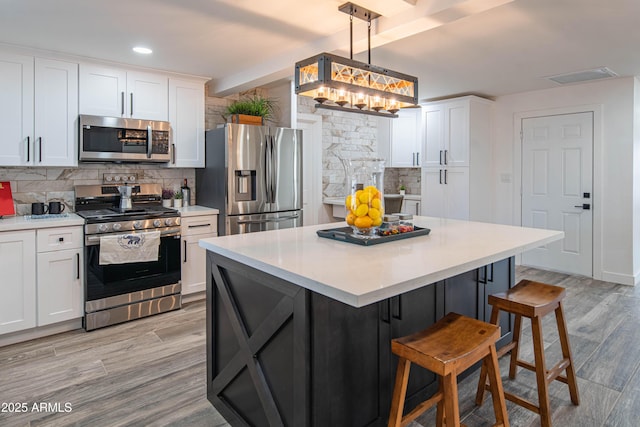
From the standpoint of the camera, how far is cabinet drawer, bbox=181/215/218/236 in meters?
3.95

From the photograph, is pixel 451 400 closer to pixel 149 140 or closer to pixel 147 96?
pixel 149 140

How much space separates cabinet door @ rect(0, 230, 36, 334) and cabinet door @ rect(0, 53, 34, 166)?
2.39 ft

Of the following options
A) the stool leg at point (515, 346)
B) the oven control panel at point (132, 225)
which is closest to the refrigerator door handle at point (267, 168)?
the oven control panel at point (132, 225)

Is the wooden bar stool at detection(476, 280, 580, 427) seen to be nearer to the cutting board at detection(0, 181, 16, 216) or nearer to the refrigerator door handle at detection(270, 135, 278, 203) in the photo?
the refrigerator door handle at detection(270, 135, 278, 203)

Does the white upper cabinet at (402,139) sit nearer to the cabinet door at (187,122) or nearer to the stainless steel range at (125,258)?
the cabinet door at (187,122)

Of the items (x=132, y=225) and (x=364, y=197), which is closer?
(x=364, y=197)

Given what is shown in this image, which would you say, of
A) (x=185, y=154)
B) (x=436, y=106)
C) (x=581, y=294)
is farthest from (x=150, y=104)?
(x=581, y=294)

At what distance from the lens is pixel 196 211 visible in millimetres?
4031

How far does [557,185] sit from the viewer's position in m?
5.14

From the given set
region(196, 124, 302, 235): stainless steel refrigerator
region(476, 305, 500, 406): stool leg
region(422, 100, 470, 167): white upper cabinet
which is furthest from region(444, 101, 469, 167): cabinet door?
region(476, 305, 500, 406): stool leg

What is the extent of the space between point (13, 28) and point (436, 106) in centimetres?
474

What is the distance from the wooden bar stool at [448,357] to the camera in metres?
1.46

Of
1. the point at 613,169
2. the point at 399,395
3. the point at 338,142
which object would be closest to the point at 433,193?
the point at 338,142

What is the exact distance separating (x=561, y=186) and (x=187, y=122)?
4.65m
